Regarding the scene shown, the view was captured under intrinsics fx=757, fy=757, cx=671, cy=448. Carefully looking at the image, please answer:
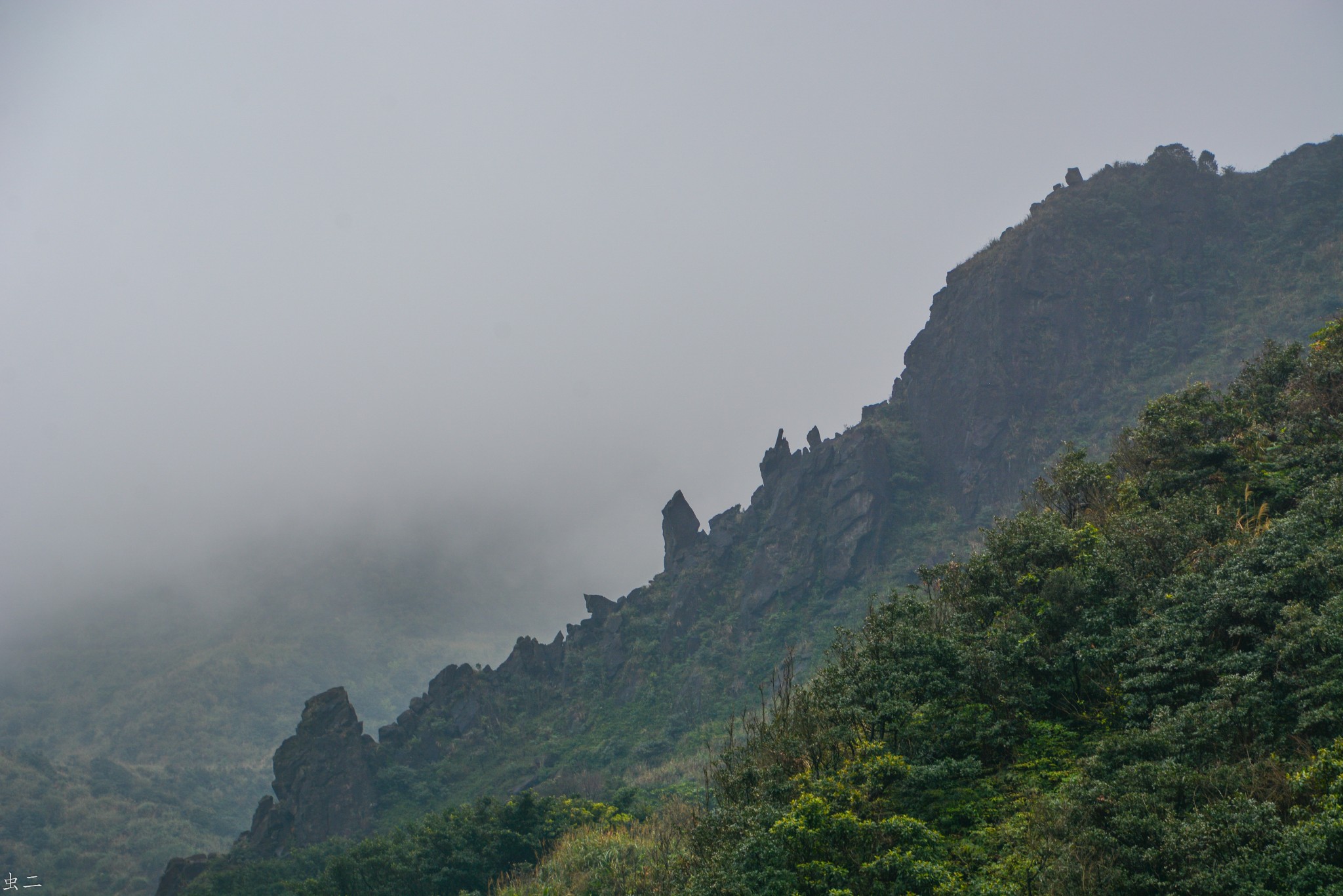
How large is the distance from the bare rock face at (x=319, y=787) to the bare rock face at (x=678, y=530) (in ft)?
143

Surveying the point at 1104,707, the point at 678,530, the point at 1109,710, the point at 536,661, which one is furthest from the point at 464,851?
the point at 678,530

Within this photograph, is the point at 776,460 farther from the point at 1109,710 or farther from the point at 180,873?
the point at 1109,710

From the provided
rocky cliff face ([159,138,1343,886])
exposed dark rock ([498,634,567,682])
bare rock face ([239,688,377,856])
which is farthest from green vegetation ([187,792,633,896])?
exposed dark rock ([498,634,567,682])

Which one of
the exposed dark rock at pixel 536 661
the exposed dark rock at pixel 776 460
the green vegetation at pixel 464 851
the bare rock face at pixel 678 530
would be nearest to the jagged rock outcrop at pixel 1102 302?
the exposed dark rock at pixel 776 460

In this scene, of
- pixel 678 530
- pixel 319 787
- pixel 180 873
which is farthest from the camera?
pixel 678 530

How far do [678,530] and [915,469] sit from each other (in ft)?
105

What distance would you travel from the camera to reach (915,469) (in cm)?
9281

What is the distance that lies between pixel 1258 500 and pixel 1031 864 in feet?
39.7

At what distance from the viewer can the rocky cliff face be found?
75.4 m

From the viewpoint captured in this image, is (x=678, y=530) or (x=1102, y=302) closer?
(x=1102, y=302)

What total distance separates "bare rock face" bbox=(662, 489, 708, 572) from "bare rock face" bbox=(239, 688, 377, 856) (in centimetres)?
4366

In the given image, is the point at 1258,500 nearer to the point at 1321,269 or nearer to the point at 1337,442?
the point at 1337,442

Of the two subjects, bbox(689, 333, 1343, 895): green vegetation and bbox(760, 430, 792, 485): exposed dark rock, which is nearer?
bbox(689, 333, 1343, 895): green vegetation

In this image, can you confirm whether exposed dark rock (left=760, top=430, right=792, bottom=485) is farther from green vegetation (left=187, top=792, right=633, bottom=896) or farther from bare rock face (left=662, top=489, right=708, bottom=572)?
green vegetation (left=187, top=792, right=633, bottom=896)
